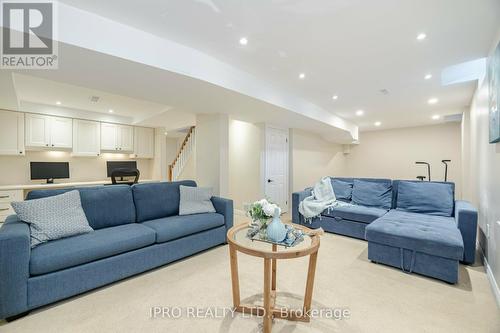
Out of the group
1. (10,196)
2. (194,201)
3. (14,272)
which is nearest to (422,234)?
(194,201)

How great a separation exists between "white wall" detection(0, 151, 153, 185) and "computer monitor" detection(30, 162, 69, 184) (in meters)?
0.15

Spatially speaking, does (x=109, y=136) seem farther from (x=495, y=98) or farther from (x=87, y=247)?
(x=495, y=98)

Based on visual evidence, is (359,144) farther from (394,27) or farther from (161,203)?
(161,203)

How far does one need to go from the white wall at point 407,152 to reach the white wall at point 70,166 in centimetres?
715

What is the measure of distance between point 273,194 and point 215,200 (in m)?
2.07

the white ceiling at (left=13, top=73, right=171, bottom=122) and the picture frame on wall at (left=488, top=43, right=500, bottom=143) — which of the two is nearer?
the picture frame on wall at (left=488, top=43, right=500, bottom=143)

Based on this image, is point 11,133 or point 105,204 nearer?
point 105,204

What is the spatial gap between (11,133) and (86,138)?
123cm

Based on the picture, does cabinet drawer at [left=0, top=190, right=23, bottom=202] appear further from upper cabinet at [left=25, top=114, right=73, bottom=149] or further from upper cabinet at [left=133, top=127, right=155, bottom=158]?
upper cabinet at [left=133, top=127, right=155, bottom=158]

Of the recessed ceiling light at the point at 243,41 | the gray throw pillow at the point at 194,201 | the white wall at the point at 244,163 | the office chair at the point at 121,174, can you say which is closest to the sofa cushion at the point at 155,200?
the gray throw pillow at the point at 194,201

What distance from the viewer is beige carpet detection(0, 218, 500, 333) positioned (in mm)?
1635

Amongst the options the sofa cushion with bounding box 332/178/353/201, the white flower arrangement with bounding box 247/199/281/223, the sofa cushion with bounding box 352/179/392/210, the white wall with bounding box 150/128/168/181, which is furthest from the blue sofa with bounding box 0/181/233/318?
the white wall with bounding box 150/128/168/181

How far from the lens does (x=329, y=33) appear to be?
2.17 meters

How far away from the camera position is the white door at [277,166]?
199 inches
